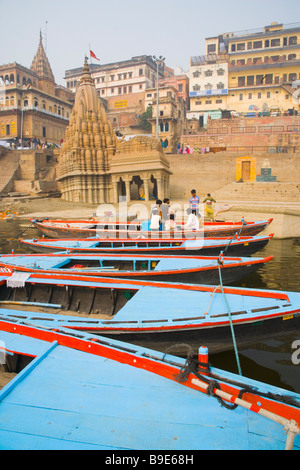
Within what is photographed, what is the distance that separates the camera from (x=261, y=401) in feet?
8.78

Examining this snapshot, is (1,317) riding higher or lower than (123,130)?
lower

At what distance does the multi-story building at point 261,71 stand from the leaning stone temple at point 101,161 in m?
28.3

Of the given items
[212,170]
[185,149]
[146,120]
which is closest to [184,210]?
[212,170]

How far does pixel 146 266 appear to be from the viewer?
8.32 meters

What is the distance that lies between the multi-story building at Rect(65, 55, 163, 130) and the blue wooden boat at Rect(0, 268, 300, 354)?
55.1 metres

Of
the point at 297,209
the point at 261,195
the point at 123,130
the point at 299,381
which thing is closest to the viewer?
the point at 299,381

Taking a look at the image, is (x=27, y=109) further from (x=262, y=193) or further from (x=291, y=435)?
(x=291, y=435)

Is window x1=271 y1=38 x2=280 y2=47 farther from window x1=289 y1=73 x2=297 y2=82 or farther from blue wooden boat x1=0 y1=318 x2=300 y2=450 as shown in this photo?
blue wooden boat x1=0 y1=318 x2=300 y2=450

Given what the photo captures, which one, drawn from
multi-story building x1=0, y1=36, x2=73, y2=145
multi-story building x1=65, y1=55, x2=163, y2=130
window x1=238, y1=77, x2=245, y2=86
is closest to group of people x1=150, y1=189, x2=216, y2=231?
multi-story building x1=0, y1=36, x2=73, y2=145

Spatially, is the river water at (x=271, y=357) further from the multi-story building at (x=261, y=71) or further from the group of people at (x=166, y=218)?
the multi-story building at (x=261, y=71)
